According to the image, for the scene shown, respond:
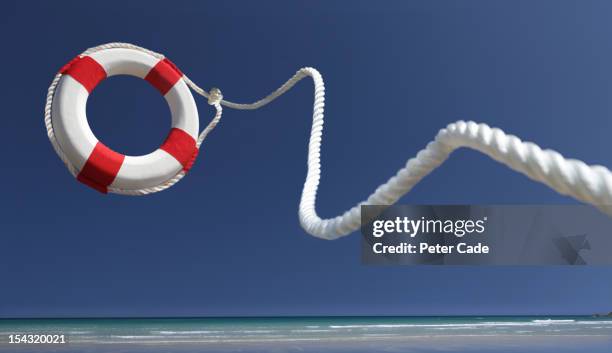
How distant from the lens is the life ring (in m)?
2.19

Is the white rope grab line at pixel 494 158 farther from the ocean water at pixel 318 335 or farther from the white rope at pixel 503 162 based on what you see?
the ocean water at pixel 318 335

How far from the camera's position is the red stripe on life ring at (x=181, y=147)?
2.39 m

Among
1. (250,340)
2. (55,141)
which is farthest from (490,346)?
(55,141)

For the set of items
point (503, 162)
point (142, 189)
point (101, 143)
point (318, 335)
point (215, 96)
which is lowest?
point (503, 162)

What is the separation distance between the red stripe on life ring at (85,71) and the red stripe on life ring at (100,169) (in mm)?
241

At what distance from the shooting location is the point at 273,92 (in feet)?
7.26

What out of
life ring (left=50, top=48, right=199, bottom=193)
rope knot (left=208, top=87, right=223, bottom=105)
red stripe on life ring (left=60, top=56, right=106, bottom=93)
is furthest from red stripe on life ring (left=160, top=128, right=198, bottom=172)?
red stripe on life ring (left=60, top=56, right=106, bottom=93)

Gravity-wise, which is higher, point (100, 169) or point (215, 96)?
point (215, 96)

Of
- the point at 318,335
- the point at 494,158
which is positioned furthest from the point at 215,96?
the point at 318,335

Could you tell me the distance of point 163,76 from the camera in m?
2.45

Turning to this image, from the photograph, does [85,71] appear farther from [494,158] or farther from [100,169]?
[494,158]

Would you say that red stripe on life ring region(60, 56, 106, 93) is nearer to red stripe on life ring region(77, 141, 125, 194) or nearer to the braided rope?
the braided rope

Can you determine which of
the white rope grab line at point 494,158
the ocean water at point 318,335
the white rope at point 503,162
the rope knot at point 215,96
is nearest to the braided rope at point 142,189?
the rope knot at point 215,96

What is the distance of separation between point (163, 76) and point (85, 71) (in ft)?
0.99
